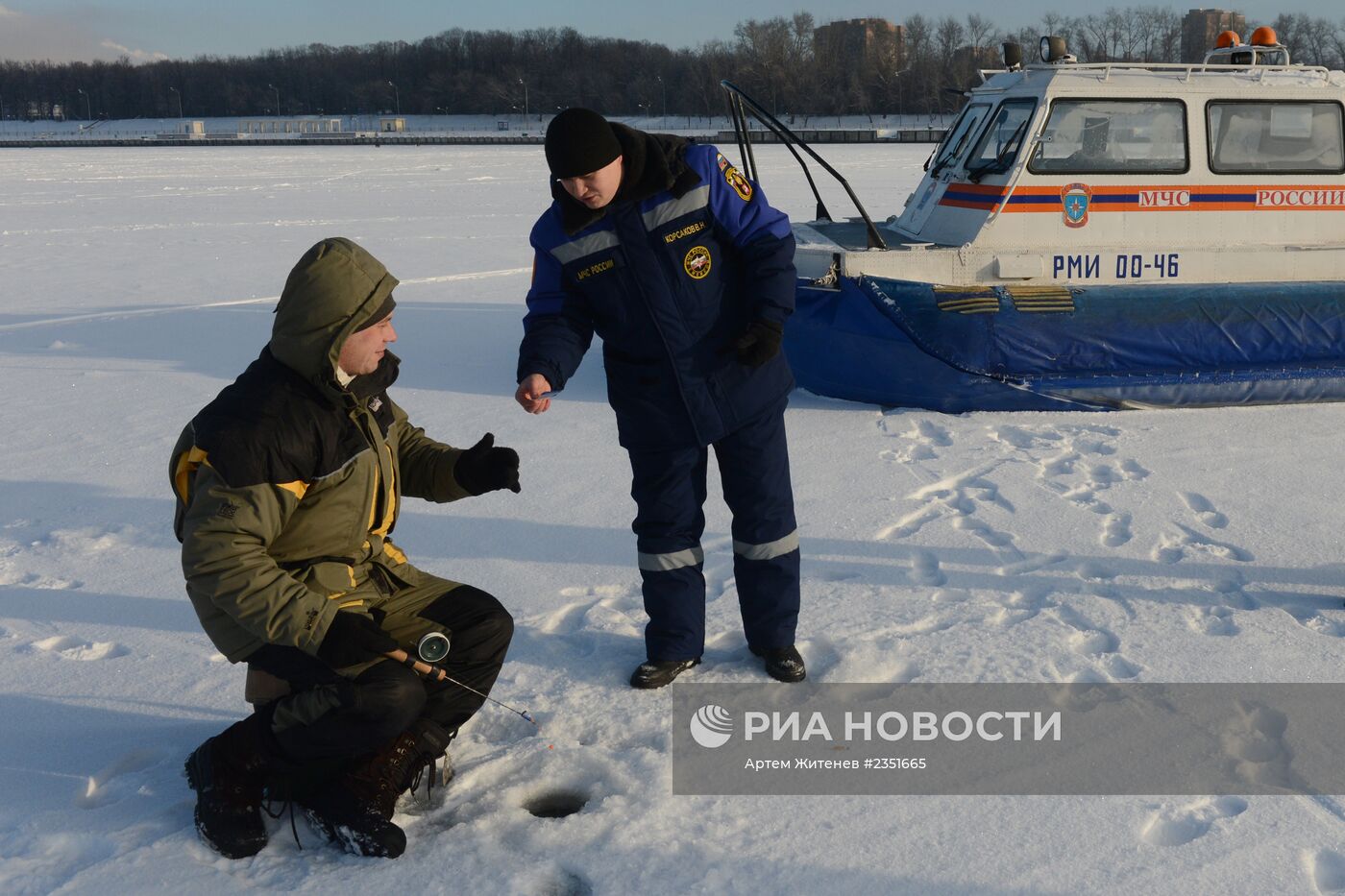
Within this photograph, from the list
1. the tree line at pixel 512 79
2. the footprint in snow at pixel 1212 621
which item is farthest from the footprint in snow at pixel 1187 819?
the tree line at pixel 512 79

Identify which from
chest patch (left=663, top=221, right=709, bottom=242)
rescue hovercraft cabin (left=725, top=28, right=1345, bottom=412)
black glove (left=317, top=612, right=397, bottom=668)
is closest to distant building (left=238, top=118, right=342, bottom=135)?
rescue hovercraft cabin (left=725, top=28, right=1345, bottom=412)

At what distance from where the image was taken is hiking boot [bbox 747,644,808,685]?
2.98 meters

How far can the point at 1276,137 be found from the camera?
18.9 feet

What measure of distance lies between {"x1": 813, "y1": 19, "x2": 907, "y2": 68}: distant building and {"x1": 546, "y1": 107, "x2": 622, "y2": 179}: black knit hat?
240ft

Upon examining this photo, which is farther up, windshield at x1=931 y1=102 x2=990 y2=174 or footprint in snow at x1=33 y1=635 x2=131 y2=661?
windshield at x1=931 y1=102 x2=990 y2=174

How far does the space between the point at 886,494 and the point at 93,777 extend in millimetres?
2766

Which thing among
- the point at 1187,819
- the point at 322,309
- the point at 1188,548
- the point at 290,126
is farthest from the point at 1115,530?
the point at 290,126

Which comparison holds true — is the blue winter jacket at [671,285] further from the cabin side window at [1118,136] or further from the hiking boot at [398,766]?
the cabin side window at [1118,136]

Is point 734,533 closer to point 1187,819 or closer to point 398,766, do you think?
point 398,766

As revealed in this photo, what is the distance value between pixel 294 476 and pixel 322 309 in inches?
12.4

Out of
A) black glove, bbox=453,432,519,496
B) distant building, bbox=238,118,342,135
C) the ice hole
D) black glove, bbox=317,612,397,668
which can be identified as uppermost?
distant building, bbox=238,118,342,135

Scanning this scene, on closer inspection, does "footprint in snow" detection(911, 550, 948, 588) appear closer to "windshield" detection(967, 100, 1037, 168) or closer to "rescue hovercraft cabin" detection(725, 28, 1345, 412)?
"rescue hovercraft cabin" detection(725, 28, 1345, 412)

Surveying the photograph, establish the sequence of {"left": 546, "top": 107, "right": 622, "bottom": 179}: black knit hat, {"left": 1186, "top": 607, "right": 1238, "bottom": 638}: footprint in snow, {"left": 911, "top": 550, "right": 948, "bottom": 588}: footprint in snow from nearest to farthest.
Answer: {"left": 546, "top": 107, "right": 622, "bottom": 179}: black knit hat
{"left": 1186, "top": 607, "right": 1238, "bottom": 638}: footprint in snow
{"left": 911, "top": 550, "right": 948, "bottom": 588}: footprint in snow

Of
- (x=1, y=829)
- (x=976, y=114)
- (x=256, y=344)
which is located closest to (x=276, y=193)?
(x=256, y=344)
